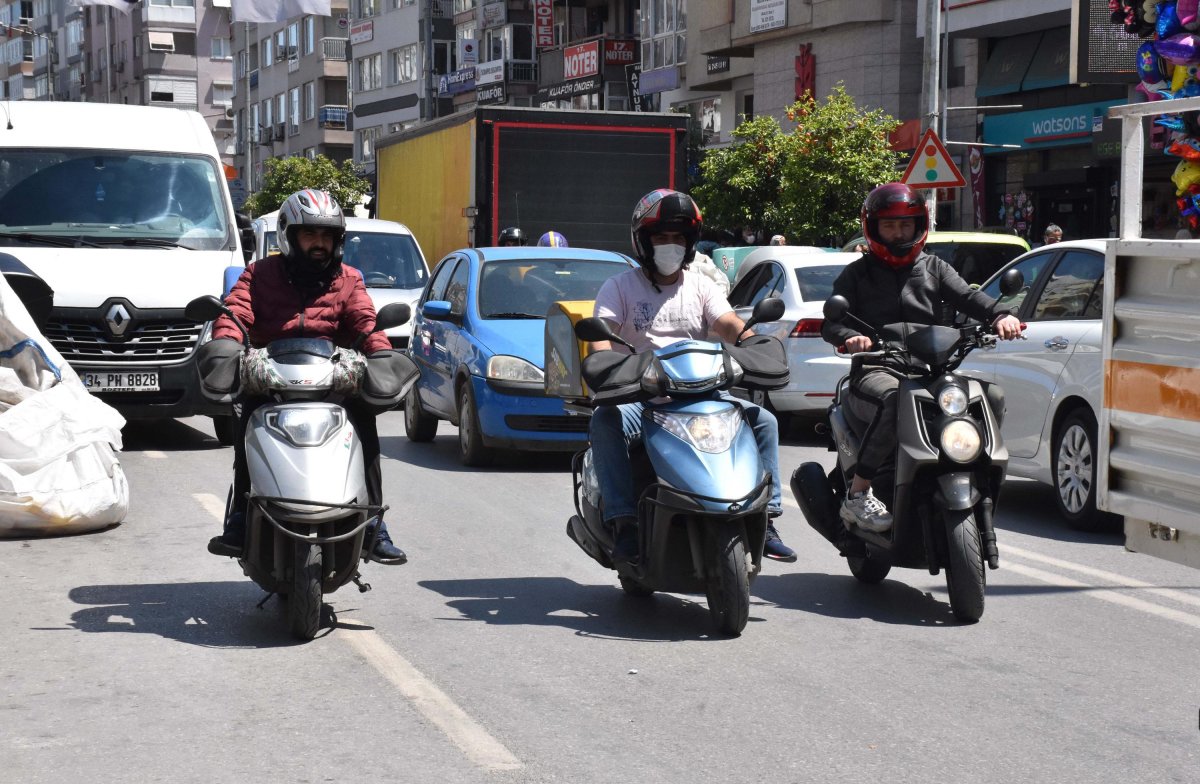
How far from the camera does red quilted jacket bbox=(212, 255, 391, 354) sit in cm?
723

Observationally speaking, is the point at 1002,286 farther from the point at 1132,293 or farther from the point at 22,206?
the point at 22,206

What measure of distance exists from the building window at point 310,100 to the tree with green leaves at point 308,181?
11.2 meters

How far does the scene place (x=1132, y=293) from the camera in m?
4.81

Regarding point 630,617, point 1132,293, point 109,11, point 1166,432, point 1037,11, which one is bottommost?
point 630,617

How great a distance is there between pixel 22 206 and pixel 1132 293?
1088cm

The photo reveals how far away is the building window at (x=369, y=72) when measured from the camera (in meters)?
82.6

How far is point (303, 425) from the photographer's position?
22.3 ft

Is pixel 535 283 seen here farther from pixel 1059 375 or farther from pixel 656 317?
pixel 656 317

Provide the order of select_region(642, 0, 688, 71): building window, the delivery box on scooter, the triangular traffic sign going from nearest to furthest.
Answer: the delivery box on scooter → the triangular traffic sign → select_region(642, 0, 688, 71): building window

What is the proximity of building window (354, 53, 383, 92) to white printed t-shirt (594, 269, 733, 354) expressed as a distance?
3010 inches

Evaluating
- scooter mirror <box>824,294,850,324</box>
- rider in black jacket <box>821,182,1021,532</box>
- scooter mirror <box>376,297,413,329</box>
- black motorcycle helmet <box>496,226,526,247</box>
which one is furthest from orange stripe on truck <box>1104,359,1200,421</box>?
black motorcycle helmet <box>496,226,526,247</box>

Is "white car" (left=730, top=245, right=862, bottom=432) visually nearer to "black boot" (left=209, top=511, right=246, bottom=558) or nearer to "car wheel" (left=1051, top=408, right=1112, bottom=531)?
"car wheel" (left=1051, top=408, right=1112, bottom=531)

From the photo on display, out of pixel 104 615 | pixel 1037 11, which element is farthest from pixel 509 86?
pixel 104 615

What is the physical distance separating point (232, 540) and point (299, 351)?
81 cm
